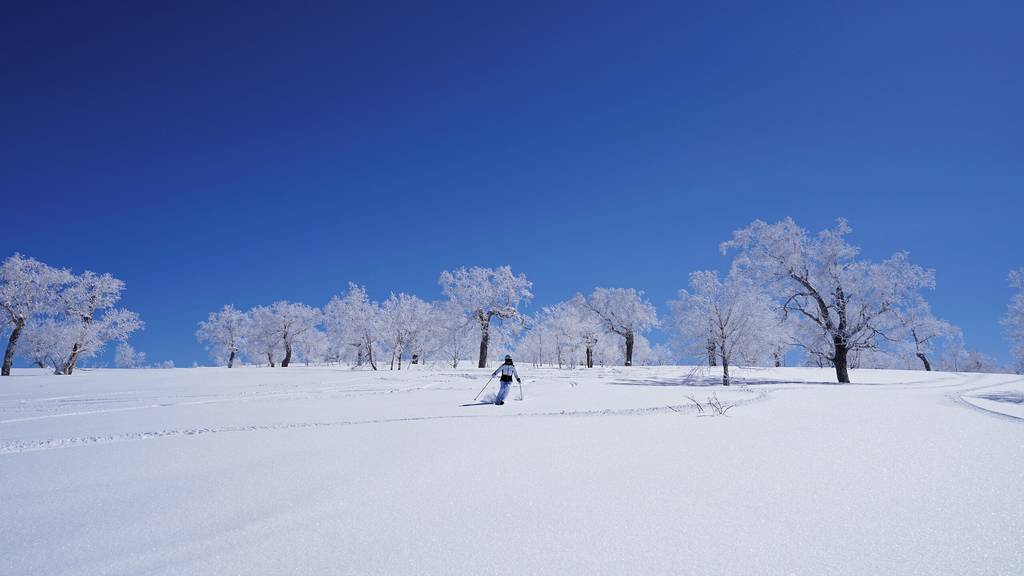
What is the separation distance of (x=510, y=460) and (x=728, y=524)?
272 centimetres

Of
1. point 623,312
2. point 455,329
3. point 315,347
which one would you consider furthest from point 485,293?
point 315,347

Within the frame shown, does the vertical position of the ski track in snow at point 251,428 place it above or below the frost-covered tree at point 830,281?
below

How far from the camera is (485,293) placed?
128 ft

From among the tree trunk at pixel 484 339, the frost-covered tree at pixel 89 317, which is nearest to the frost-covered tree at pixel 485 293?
the tree trunk at pixel 484 339

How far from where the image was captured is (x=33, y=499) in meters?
4.53

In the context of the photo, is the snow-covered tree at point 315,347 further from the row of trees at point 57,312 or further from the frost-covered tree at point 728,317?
the frost-covered tree at point 728,317

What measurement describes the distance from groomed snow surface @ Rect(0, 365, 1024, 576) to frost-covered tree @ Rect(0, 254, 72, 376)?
34188 millimetres

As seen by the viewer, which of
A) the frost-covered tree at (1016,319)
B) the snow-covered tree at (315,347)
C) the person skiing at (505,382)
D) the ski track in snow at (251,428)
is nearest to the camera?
the ski track in snow at (251,428)

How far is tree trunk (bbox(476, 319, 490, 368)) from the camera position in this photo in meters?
36.4

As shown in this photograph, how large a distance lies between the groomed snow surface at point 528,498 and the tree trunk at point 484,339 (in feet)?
92.3

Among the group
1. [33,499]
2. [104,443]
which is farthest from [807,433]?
[104,443]

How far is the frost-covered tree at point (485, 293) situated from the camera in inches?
1528

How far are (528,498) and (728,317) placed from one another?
75.5ft

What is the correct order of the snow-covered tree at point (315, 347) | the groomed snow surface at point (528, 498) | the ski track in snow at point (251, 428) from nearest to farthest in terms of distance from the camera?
the groomed snow surface at point (528, 498)
the ski track in snow at point (251, 428)
the snow-covered tree at point (315, 347)
